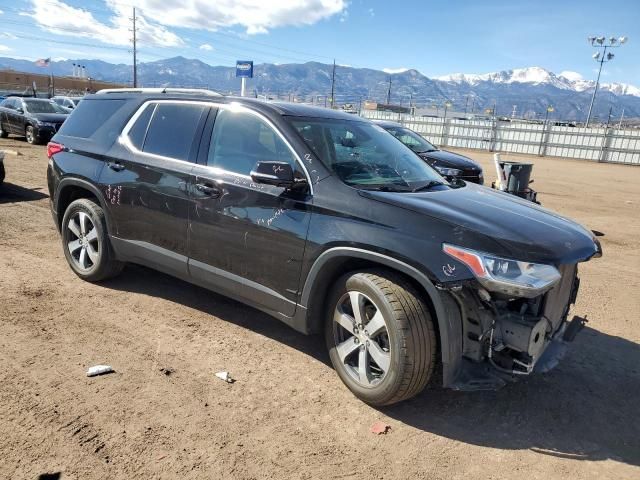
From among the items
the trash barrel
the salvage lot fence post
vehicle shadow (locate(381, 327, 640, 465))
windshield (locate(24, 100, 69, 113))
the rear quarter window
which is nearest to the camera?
vehicle shadow (locate(381, 327, 640, 465))

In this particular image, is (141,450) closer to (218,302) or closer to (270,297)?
(270,297)

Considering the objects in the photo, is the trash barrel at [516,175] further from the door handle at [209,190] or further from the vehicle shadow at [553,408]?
the door handle at [209,190]

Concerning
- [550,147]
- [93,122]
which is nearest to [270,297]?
[93,122]

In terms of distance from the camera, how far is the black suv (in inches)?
111

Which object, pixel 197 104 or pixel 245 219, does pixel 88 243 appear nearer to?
pixel 197 104

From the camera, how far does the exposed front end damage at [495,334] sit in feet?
9.23

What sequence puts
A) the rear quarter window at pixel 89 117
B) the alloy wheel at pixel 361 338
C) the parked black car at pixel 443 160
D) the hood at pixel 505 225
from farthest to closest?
the parked black car at pixel 443 160
the rear quarter window at pixel 89 117
the alloy wheel at pixel 361 338
the hood at pixel 505 225

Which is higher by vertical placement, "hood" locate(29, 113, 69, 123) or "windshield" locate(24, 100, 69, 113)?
"windshield" locate(24, 100, 69, 113)

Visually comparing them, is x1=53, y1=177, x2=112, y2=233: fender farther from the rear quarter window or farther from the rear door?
the rear quarter window

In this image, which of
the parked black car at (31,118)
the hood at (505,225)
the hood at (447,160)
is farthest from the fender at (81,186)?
the parked black car at (31,118)

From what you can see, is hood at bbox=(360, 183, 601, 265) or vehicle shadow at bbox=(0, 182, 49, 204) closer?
hood at bbox=(360, 183, 601, 265)

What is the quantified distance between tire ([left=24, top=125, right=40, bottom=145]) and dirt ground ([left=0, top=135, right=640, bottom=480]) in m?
15.1

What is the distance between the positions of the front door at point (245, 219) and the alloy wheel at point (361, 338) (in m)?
0.37

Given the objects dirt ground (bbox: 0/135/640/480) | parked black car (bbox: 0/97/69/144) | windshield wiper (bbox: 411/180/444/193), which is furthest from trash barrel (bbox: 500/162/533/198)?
parked black car (bbox: 0/97/69/144)
